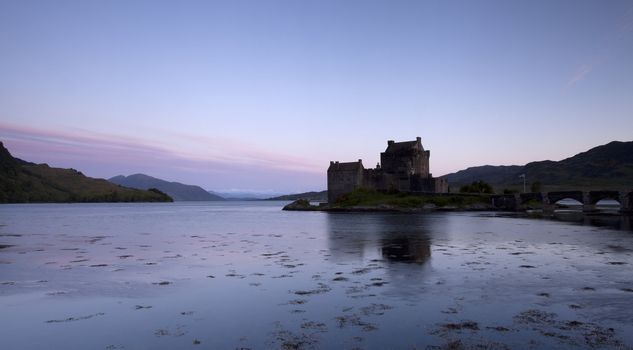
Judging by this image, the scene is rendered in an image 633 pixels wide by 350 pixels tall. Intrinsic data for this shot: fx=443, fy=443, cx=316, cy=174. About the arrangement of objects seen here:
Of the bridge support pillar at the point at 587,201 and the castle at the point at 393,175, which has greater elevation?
the castle at the point at 393,175

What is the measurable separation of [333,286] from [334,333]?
6.51 metres

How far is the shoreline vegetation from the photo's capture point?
11131 centimetres

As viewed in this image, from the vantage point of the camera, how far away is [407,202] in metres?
112

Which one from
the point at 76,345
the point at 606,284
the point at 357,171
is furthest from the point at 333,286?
the point at 357,171

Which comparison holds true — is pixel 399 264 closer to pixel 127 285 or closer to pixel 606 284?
pixel 606 284

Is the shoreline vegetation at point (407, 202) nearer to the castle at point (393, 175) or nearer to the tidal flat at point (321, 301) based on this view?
the castle at point (393, 175)

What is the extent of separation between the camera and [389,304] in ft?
48.5

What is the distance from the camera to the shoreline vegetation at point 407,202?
111 metres

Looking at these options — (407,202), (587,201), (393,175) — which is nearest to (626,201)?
(587,201)

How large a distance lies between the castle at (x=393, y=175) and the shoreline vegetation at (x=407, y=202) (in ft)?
13.0

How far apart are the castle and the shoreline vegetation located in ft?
13.0

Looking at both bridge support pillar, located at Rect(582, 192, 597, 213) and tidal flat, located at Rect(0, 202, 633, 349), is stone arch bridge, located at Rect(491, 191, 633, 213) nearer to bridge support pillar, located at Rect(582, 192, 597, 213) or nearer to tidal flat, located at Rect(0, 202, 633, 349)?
bridge support pillar, located at Rect(582, 192, 597, 213)

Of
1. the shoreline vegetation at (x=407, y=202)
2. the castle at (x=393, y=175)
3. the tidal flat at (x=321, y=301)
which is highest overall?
the castle at (x=393, y=175)

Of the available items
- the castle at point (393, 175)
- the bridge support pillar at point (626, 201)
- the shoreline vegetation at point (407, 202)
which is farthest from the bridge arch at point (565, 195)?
the castle at point (393, 175)
